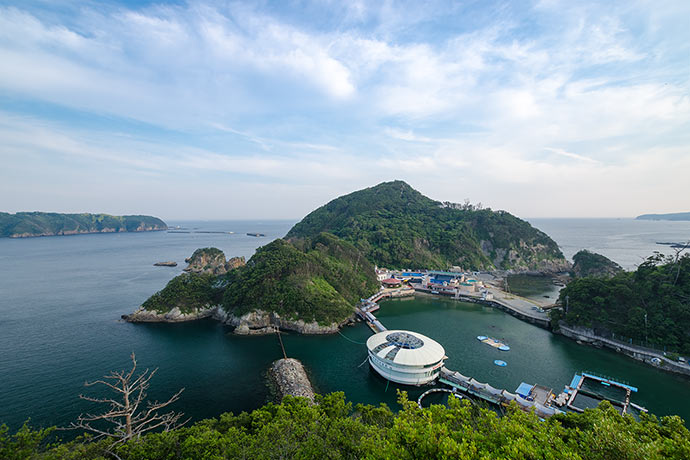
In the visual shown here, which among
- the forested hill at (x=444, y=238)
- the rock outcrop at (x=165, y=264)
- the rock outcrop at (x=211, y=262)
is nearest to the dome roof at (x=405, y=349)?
the forested hill at (x=444, y=238)

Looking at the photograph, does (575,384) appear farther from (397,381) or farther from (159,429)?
(159,429)

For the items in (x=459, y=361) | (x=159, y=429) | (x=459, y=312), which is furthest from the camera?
(x=459, y=312)

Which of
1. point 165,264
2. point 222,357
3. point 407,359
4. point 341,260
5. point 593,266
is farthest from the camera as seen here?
point 165,264

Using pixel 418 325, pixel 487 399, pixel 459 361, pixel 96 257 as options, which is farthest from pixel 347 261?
pixel 96 257

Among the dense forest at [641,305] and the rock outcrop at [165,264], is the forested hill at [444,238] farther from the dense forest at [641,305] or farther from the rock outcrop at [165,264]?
the rock outcrop at [165,264]

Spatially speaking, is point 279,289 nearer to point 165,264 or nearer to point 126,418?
point 126,418

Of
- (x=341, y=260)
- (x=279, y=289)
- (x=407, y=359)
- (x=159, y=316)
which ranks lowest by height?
(x=159, y=316)

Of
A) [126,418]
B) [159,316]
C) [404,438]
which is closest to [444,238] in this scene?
[159,316]
